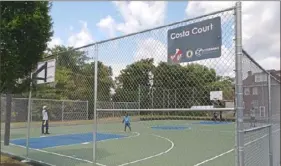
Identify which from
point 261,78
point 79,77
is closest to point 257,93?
point 261,78

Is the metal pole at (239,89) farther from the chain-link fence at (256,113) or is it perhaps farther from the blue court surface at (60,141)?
the blue court surface at (60,141)

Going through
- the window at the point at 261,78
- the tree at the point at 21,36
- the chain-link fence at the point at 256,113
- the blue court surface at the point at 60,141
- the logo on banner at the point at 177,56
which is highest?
the tree at the point at 21,36

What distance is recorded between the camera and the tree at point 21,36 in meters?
7.75

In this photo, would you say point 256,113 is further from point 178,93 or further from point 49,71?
point 49,71

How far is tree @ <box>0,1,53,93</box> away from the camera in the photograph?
7754 mm

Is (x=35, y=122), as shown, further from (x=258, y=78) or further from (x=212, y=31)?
(x=212, y=31)

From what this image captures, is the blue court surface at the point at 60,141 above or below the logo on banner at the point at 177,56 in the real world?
below

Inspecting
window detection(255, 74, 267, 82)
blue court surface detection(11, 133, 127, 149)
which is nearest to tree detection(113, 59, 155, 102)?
window detection(255, 74, 267, 82)

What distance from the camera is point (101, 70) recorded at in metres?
7.13

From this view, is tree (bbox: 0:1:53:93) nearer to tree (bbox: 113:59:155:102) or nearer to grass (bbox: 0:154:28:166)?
grass (bbox: 0:154:28:166)

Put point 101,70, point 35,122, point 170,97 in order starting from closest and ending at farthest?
1. point 170,97
2. point 101,70
3. point 35,122

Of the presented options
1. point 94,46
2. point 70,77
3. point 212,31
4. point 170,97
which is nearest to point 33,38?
point 70,77

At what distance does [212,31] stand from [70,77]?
4597mm

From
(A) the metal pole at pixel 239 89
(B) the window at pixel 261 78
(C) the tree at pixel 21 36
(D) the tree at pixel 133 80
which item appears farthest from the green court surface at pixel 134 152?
(C) the tree at pixel 21 36
